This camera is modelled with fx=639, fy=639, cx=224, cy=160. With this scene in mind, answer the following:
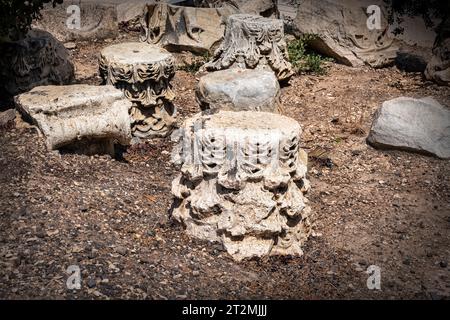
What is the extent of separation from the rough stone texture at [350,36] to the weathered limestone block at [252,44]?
1113 mm

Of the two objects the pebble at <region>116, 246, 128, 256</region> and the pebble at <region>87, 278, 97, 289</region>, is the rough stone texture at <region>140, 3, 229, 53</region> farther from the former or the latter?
the pebble at <region>87, 278, 97, 289</region>

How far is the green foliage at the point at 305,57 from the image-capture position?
8398 mm

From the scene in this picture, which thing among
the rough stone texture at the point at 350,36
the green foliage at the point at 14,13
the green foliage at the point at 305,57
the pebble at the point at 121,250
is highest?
the green foliage at the point at 14,13

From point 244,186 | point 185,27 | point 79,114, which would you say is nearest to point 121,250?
point 244,186

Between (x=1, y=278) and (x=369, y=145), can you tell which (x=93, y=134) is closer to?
(x=1, y=278)

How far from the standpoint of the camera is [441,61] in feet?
25.1

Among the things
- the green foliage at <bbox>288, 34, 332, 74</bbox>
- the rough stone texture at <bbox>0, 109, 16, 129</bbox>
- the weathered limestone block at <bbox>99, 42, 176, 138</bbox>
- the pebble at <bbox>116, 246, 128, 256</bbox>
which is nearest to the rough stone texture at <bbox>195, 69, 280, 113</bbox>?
the weathered limestone block at <bbox>99, 42, 176, 138</bbox>

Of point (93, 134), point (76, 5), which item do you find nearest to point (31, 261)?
point (93, 134)

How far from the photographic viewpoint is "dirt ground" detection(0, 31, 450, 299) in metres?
3.94

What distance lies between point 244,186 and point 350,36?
15.9 ft

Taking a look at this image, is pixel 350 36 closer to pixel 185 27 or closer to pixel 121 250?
pixel 185 27

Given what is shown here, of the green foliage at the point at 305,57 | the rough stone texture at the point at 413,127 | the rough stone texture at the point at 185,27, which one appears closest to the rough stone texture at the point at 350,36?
the green foliage at the point at 305,57

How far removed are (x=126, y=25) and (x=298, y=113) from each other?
383 cm

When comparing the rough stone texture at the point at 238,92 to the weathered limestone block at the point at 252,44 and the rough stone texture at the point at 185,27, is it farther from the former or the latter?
the rough stone texture at the point at 185,27
